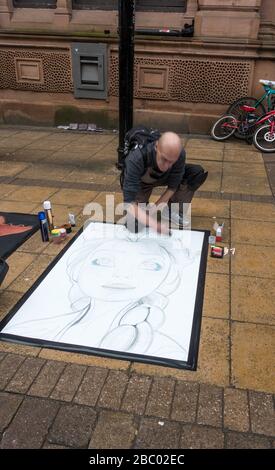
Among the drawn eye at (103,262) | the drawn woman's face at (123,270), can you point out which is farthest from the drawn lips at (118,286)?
the drawn eye at (103,262)

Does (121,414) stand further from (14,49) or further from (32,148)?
(14,49)

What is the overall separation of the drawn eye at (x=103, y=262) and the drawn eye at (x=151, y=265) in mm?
287

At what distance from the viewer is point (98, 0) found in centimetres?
794

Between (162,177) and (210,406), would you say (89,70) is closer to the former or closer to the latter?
(162,177)

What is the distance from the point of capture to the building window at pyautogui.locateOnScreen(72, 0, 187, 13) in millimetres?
7695

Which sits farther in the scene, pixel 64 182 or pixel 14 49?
pixel 14 49

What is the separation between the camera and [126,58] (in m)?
5.30

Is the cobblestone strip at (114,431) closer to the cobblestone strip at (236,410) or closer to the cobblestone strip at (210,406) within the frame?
the cobblestone strip at (210,406)

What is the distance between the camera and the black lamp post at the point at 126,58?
5095 millimetres

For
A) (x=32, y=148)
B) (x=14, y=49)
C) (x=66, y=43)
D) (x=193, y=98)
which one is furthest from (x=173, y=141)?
(x=14, y=49)

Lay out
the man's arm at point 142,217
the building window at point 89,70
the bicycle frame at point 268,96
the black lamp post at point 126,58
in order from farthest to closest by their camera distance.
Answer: the building window at point 89,70
the bicycle frame at point 268,96
the black lamp post at point 126,58
the man's arm at point 142,217

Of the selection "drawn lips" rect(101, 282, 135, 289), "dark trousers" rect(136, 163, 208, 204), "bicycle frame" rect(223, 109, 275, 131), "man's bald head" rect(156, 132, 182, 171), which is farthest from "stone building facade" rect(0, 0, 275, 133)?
"drawn lips" rect(101, 282, 135, 289)

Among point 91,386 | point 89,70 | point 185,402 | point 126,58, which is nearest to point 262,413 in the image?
point 185,402

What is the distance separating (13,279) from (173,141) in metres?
1.74
